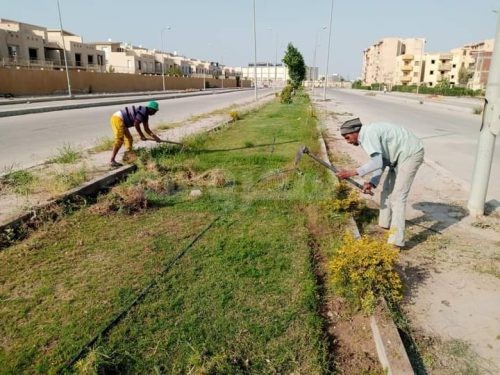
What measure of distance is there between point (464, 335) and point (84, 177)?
206 inches

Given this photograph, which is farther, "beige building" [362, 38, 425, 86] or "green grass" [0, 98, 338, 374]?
"beige building" [362, 38, 425, 86]

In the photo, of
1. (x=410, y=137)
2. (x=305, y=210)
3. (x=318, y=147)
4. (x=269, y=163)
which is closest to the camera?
(x=410, y=137)

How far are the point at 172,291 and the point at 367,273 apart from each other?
1543mm

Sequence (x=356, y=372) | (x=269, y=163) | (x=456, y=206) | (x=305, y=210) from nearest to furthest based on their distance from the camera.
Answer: (x=356, y=372) → (x=305, y=210) → (x=456, y=206) → (x=269, y=163)

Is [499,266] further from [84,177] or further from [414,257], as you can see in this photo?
[84,177]

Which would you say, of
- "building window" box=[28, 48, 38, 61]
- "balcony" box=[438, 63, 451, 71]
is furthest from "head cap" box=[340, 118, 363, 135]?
"balcony" box=[438, 63, 451, 71]

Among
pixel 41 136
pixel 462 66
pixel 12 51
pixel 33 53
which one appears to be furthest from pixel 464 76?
pixel 41 136

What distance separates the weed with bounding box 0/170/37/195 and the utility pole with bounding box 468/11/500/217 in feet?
19.5

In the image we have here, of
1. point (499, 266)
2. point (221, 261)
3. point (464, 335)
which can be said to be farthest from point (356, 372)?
point (499, 266)

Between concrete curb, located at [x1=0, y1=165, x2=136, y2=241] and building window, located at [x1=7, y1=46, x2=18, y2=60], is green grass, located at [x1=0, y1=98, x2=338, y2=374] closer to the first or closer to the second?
concrete curb, located at [x1=0, y1=165, x2=136, y2=241]

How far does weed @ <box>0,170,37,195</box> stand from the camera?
5.43 meters

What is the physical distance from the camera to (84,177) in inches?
234

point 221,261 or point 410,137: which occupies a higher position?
point 410,137

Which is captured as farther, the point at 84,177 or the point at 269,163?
the point at 269,163
